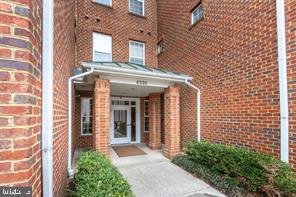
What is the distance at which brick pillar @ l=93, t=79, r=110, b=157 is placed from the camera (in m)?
5.67

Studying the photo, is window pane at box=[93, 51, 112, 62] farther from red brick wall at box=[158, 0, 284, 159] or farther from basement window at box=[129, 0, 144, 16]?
red brick wall at box=[158, 0, 284, 159]

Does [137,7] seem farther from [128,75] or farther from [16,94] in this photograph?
[16,94]

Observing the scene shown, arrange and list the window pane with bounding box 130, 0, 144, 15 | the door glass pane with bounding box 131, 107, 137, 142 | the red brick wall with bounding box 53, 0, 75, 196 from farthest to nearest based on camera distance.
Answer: the window pane with bounding box 130, 0, 144, 15
the door glass pane with bounding box 131, 107, 137, 142
the red brick wall with bounding box 53, 0, 75, 196

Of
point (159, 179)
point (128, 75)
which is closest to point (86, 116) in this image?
point (128, 75)

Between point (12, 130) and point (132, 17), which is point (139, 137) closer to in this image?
point (132, 17)

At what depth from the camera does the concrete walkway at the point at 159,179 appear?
14.3 feet

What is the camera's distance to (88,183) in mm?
2734

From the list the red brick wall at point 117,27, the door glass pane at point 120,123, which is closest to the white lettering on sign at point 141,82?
the red brick wall at point 117,27

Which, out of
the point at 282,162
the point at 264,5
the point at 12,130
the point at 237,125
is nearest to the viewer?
the point at 12,130

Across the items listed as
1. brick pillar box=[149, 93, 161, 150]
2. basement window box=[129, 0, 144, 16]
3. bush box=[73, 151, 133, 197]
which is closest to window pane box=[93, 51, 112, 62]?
brick pillar box=[149, 93, 161, 150]

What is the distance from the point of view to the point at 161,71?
23.1 ft

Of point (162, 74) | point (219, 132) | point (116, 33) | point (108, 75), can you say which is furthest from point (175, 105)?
point (116, 33)

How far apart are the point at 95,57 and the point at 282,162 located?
29.2ft

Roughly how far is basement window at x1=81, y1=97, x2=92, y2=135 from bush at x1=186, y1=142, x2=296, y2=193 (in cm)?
626
